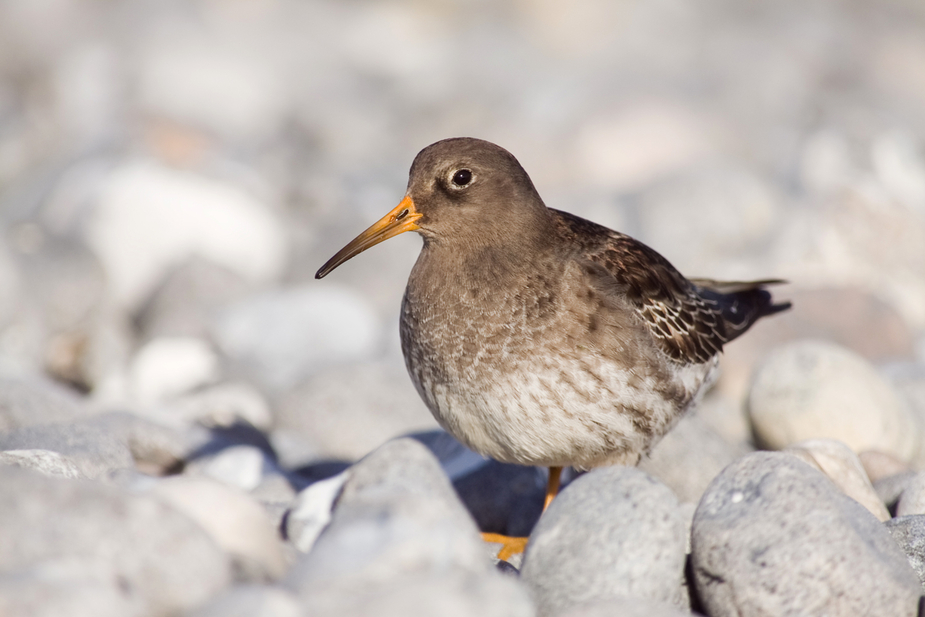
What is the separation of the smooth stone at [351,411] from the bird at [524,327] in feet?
7.30

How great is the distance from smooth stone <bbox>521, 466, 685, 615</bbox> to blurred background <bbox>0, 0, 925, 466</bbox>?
147 inches

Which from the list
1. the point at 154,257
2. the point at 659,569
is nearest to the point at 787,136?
the point at 154,257

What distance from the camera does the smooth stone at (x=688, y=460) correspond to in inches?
271

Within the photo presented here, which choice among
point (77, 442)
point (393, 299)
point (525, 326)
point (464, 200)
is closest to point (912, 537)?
point (525, 326)

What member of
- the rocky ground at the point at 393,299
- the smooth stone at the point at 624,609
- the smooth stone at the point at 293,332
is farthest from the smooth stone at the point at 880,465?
the smooth stone at the point at 293,332

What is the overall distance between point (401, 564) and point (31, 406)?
15.0 feet

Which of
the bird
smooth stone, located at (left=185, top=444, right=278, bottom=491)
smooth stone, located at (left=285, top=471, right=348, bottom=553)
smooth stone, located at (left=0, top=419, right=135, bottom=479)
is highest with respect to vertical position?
the bird

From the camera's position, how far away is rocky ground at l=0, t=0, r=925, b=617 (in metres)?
4.08

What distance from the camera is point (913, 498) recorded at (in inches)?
223

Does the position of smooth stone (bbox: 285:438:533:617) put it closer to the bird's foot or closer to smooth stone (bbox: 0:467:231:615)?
smooth stone (bbox: 0:467:231:615)

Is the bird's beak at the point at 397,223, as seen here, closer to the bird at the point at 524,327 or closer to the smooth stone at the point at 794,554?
the bird at the point at 524,327

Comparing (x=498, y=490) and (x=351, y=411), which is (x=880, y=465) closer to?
(x=498, y=490)

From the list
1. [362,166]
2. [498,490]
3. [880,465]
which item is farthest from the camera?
[362,166]

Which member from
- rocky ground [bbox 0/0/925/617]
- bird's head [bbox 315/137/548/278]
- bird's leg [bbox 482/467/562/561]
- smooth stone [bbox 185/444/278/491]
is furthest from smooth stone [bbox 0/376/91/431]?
bird's leg [bbox 482/467/562/561]
